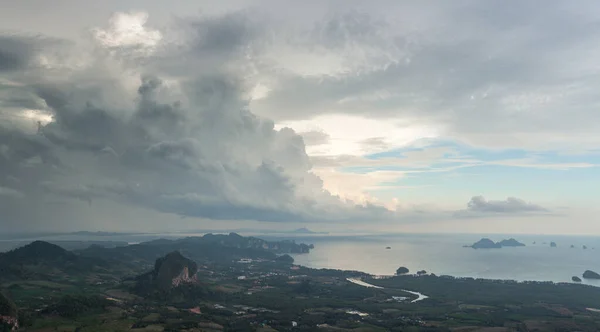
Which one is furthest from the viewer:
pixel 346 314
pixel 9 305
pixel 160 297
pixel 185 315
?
pixel 160 297

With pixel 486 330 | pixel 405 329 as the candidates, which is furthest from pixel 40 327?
pixel 486 330

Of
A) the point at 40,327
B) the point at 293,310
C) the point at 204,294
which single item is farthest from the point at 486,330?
the point at 40,327

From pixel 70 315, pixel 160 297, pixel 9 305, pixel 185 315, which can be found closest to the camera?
pixel 9 305

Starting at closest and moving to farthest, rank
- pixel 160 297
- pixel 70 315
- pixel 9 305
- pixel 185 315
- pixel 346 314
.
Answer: pixel 9 305, pixel 70 315, pixel 185 315, pixel 346 314, pixel 160 297

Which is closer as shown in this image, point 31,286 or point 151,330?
point 151,330

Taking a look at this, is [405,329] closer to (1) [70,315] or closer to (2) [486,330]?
(2) [486,330]

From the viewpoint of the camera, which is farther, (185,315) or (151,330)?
(185,315)

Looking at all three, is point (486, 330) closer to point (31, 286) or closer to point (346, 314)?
Result: point (346, 314)

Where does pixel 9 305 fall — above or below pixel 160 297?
above

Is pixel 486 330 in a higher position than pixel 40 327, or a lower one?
lower
